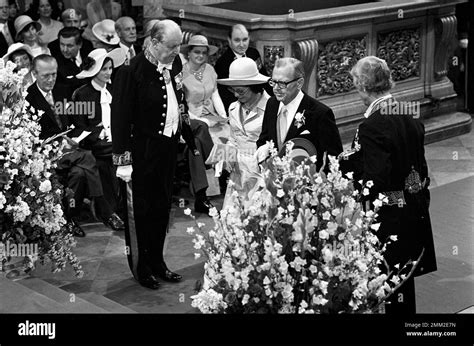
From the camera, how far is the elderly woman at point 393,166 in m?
6.23

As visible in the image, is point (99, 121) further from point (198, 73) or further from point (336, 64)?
point (336, 64)

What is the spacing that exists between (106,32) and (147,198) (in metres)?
3.97

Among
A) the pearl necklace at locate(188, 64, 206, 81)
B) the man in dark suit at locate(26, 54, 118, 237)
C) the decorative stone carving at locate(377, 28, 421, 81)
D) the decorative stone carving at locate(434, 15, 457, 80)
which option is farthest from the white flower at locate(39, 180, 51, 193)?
the decorative stone carving at locate(434, 15, 457, 80)

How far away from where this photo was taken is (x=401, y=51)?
1193cm

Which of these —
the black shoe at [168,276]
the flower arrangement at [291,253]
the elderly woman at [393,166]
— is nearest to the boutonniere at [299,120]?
the elderly woman at [393,166]

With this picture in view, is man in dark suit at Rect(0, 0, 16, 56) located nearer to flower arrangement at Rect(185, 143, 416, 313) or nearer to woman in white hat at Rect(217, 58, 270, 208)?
woman in white hat at Rect(217, 58, 270, 208)

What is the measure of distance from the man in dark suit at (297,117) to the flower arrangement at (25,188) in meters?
1.57

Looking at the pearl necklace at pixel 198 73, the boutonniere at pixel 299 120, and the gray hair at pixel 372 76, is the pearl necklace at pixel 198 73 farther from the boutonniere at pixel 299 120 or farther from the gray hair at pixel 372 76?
the gray hair at pixel 372 76

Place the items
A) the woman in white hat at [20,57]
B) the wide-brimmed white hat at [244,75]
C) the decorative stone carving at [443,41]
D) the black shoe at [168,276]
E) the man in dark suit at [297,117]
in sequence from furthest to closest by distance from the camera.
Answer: the decorative stone carving at [443,41] → the woman in white hat at [20,57] → the black shoe at [168,276] → the wide-brimmed white hat at [244,75] → the man in dark suit at [297,117]

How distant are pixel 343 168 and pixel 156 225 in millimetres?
1647

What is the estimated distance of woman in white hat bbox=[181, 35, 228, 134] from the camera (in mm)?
10078

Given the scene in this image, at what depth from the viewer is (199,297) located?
4.99m

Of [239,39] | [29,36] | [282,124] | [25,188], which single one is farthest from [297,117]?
[29,36]

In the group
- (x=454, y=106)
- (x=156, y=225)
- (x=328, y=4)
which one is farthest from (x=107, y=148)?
(x=454, y=106)
